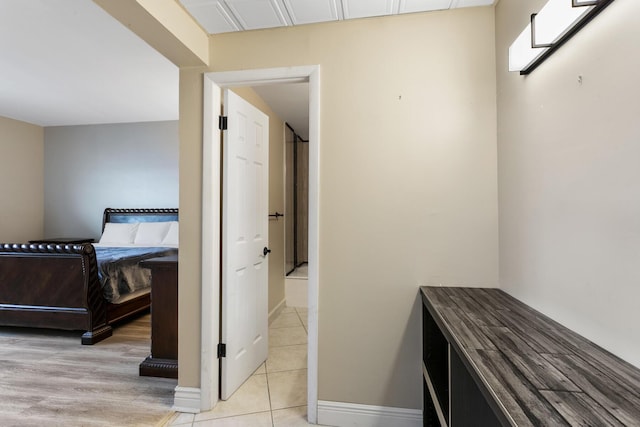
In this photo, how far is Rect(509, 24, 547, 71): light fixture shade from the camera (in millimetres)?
1197

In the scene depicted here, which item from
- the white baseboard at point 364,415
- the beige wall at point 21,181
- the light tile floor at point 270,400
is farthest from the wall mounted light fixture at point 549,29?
the beige wall at point 21,181

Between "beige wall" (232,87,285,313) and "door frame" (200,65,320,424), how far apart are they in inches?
48.4

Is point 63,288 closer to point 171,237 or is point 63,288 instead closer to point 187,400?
point 171,237

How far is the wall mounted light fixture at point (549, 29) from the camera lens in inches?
36.6

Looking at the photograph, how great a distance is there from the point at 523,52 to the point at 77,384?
334cm

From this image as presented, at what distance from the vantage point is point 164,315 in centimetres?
229

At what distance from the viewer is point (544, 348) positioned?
0.92 meters

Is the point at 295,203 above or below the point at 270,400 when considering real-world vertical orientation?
above

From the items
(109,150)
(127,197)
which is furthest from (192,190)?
(109,150)

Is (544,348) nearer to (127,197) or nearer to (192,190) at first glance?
(192,190)

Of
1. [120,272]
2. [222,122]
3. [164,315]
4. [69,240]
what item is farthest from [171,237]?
[222,122]

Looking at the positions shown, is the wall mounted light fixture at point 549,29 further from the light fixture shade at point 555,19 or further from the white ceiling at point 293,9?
the white ceiling at point 293,9

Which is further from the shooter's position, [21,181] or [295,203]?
[21,181]

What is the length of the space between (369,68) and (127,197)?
4.84 meters
